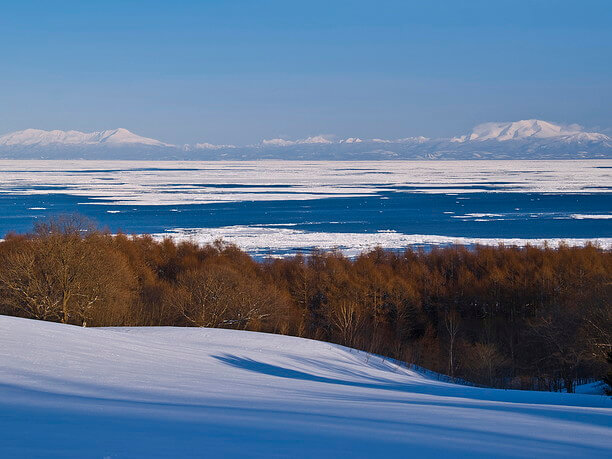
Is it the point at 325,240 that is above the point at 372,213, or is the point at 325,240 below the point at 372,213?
below

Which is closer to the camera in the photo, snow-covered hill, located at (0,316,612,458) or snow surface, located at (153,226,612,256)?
snow-covered hill, located at (0,316,612,458)

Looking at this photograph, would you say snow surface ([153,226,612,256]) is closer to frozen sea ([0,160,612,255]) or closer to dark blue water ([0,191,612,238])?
frozen sea ([0,160,612,255])

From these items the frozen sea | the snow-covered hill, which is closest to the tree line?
the frozen sea

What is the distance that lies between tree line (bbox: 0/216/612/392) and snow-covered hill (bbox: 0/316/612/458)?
949 cm

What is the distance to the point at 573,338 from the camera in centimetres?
1981

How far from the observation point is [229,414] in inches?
239

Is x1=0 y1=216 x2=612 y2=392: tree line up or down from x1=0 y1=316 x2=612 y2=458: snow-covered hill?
down

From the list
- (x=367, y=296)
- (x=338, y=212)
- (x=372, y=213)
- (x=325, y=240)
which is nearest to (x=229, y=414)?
(x=367, y=296)

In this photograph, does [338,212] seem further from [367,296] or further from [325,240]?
[367,296]

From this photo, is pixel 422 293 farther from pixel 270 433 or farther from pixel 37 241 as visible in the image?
pixel 270 433

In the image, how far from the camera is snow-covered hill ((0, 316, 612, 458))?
4.86m

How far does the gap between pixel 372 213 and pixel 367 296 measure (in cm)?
2870

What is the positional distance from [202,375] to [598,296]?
52.9ft

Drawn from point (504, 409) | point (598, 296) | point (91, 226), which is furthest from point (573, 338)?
point (91, 226)
